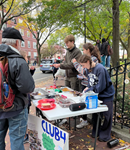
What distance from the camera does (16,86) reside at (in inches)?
60.6

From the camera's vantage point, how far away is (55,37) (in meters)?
39.4

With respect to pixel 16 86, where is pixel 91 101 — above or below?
below

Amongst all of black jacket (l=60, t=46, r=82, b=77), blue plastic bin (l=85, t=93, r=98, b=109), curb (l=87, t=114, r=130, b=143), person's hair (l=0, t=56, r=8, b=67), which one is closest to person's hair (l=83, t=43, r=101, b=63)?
black jacket (l=60, t=46, r=82, b=77)

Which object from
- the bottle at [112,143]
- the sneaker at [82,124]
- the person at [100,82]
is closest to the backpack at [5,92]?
the person at [100,82]

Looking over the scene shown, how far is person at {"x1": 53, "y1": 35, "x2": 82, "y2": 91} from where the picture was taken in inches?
120

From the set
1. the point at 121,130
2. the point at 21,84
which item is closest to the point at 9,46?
the point at 21,84

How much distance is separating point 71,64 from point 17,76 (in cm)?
174

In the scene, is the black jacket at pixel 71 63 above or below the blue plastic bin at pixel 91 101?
above

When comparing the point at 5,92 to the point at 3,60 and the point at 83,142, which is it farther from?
the point at 83,142

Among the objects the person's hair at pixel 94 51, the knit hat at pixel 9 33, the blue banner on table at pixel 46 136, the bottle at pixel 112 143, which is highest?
the knit hat at pixel 9 33

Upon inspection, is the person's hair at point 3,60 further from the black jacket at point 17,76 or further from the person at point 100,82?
the person at point 100,82

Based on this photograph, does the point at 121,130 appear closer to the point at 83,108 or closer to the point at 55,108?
the point at 83,108

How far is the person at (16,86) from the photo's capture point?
146 cm

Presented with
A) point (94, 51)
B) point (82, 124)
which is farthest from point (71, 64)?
point (82, 124)
